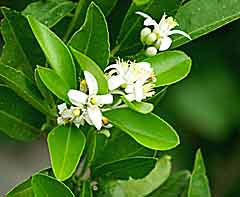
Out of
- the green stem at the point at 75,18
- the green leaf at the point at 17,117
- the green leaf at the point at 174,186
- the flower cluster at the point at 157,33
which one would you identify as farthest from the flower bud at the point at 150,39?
the green leaf at the point at 174,186

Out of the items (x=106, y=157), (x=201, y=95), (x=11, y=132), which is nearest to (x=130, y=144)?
(x=106, y=157)

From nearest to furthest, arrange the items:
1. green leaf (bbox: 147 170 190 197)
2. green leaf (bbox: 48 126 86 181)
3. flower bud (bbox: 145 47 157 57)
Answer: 1. green leaf (bbox: 48 126 86 181)
2. flower bud (bbox: 145 47 157 57)
3. green leaf (bbox: 147 170 190 197)

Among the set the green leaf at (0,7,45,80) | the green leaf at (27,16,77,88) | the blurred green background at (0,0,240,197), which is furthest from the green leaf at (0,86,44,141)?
the blurred green background at (0,0,240,197)

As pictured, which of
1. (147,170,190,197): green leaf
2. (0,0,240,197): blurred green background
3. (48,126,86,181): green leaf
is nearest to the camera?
(48,126,86,181): green leaf

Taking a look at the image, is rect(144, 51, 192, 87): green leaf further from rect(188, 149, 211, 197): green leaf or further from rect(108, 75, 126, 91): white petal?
rect(188, 149, 211, 197): green leaf

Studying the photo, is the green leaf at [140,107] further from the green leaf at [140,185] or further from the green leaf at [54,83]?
the green leaf at [140,185]

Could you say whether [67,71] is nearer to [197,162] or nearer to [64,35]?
[64,35]

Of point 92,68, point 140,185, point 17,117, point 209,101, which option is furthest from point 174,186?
point 209,101
